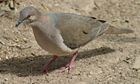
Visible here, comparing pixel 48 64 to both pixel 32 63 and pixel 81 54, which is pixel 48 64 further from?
pixel 81 54

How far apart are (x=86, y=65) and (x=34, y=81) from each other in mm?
936

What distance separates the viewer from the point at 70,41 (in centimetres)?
704

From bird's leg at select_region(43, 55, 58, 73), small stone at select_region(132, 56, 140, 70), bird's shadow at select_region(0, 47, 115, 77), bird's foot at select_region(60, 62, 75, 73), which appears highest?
small stone at select_region(132, 56, 140, 70)

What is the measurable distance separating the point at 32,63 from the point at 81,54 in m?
0.88

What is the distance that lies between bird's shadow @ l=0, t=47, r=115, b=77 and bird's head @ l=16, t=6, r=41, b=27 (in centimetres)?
104

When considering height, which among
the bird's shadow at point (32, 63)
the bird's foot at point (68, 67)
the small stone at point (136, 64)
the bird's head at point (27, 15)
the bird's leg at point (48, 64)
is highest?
the bird's head at point (27, 15)

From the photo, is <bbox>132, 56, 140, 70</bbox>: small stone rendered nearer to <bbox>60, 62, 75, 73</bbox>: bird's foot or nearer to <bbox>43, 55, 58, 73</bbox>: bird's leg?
<bbox>60, 62, 75, 73</bbox>: bird's foot

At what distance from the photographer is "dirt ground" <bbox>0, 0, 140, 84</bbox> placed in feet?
22.6

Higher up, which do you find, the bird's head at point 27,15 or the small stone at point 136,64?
the bird's head at point 27,15

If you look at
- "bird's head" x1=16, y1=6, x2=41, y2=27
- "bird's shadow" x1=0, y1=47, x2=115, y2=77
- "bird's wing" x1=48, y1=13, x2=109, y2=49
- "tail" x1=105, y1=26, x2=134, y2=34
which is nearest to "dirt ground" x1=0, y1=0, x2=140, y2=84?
"bird's shadow" x1=0, y1=47, x2=115, y2=77

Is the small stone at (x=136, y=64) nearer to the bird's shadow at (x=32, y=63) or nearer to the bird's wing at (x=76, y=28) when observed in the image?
the bird's shadow at (x=32, y=63)

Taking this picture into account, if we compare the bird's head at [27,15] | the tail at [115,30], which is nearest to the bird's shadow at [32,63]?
the tail at [115,30]

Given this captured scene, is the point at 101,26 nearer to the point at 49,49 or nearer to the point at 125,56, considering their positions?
the point at 125,56

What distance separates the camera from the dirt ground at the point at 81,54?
688cm
